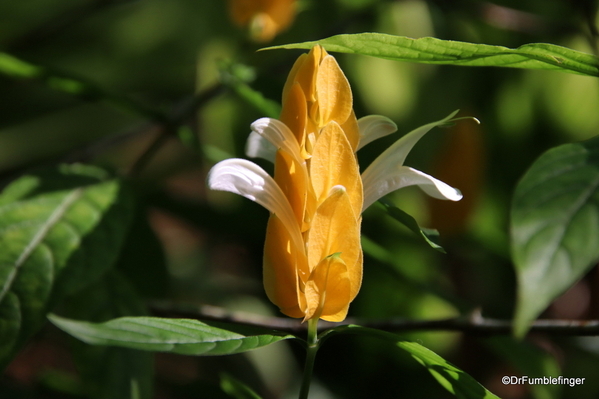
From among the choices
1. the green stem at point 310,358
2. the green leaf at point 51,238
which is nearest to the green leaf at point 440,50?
the green stem at point 310,358

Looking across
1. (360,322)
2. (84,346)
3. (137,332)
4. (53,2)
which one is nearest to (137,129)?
(84,346)

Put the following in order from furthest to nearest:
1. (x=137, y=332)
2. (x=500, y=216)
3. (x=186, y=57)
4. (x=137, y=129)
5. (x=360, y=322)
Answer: (x=186, y=57), (x=500, y=216), (x=137, y=129), (x=360, y=322), (x=137, y=332)

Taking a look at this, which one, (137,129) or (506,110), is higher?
(506,110)

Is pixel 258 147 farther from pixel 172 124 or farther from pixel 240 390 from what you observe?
pixel 172 124

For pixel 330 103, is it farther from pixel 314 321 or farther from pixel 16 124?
pixel 16 124

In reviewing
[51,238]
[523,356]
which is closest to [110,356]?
[51,238]

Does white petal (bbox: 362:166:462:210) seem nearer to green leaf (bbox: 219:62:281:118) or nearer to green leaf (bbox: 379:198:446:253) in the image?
green leaf (bbox: 379:198:446:253)
